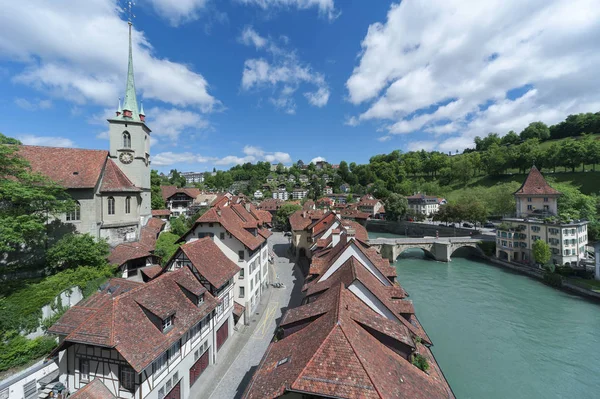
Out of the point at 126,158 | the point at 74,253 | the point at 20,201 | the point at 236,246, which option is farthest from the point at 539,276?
the point at 20,201

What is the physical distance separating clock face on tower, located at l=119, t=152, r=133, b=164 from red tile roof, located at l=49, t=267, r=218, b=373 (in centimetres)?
1898

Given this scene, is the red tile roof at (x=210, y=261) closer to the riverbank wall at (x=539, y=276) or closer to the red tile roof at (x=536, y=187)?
the riverbank wall at (x=539, y=276)

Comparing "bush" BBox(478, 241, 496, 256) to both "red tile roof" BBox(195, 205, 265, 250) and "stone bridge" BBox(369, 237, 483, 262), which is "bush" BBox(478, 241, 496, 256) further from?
"red tile roof" BBox(195, 205, 265, 250)

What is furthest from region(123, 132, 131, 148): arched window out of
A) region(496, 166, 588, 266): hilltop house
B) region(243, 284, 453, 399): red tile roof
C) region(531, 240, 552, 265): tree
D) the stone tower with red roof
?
the stone tower with red roof

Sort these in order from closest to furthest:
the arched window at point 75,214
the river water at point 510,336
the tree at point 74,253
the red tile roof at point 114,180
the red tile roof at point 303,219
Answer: the river water at point 510,336, the tree at point 74,253, the arched window at point 75,214, the red tile roof at point 114,180, the red tile roof at point 303,219

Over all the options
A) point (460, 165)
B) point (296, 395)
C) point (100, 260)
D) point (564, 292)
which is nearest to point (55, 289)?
point (100, 260)

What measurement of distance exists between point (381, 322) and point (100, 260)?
2096 cm

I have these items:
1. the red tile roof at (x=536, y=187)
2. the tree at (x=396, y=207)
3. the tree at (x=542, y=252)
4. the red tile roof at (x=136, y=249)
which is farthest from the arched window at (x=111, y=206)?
the tree at (x=396, y=207)

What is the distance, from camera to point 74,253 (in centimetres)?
1906

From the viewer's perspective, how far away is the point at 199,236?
22.4 meters

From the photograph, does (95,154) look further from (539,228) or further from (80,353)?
(539,228)

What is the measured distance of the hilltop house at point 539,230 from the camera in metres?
36.9

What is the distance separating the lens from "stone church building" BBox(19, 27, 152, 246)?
2270 cm

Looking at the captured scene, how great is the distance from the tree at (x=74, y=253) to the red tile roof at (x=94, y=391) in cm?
1176
